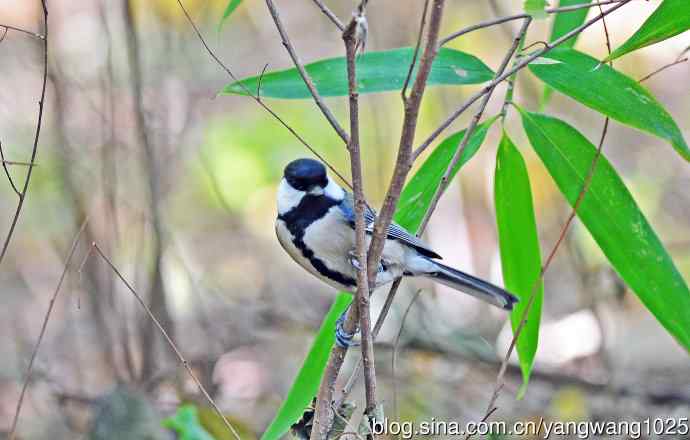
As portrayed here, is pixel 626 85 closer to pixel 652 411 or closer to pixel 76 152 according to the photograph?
pixel 652 411

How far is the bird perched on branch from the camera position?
254 cm

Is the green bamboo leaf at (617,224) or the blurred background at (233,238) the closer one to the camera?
the green bamboo leaf at (617,224)

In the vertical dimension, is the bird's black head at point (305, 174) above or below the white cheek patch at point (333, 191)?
above

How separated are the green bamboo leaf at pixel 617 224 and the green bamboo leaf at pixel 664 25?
302 millimetres

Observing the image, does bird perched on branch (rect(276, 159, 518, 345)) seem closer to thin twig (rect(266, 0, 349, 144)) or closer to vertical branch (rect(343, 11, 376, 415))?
vertical branch (rect(343, 11, 376, 415))

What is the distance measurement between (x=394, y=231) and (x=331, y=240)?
19 cm

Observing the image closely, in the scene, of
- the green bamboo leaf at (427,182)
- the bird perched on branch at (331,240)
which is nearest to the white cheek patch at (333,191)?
the bird perched on branch at (331,240)

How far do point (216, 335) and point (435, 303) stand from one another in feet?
4.11

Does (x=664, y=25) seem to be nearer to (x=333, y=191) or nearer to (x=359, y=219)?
(x=359, y=219)

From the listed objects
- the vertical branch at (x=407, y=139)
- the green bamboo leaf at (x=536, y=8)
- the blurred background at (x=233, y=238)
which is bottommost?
the blurred background at (x=233, y=238)

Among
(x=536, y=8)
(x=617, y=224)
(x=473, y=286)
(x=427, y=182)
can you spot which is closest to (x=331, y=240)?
(x=427, y=182)

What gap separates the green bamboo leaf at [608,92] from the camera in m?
2.06

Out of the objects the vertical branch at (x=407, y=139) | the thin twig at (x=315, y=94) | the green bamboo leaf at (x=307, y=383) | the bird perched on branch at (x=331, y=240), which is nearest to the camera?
the vertical branch at (x=407, y=139)

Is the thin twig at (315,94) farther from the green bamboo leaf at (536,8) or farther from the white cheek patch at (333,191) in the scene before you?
the white cheek patch at (333,191)
